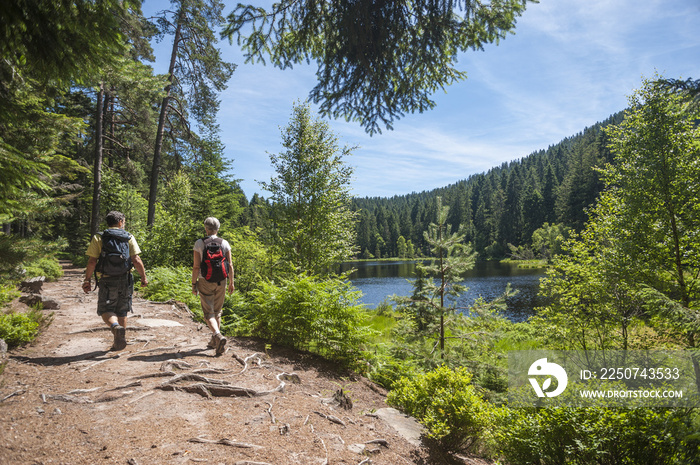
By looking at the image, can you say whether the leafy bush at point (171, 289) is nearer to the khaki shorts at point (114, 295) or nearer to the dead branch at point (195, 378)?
the khaki shorts at point (114, 295)

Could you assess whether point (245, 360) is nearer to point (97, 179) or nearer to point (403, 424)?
point (403, 424)

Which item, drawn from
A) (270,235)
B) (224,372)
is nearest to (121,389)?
(224,372)

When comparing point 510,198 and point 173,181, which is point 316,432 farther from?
point 510,198

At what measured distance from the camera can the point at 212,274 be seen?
5.03 meters

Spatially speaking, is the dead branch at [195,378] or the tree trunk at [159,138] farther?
the tree trunk at [159,138]

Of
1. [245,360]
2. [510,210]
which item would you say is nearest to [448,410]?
[245,360]

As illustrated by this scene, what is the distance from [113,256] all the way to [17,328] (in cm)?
168

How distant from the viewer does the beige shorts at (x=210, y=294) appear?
5.15 metres

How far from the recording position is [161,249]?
14320 millimetres

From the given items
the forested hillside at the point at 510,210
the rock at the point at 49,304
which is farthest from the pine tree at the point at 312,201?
the forested hillside at the point at 510,210

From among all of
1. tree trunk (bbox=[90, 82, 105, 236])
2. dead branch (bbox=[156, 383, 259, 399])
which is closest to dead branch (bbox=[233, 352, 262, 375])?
dead branch (bbox=[156, 383, 259, 399])

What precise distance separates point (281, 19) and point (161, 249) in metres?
13.2

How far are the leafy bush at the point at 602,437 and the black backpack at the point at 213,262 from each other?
4.65m

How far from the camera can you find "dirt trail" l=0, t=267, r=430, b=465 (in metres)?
2.48
